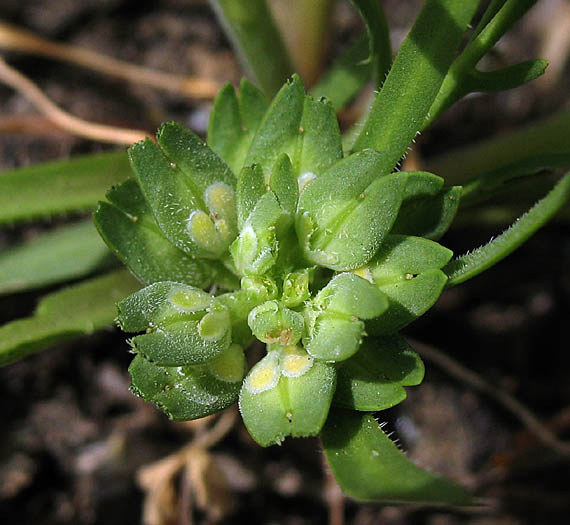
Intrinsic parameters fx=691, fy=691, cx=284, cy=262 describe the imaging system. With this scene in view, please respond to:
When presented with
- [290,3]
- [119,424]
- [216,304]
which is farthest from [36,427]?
[290,3]

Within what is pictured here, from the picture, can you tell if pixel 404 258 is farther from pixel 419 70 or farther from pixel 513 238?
pixel 419 70

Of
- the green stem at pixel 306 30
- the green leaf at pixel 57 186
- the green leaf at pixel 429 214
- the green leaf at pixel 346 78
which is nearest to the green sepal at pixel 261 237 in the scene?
the green leaf at pixel 429 214

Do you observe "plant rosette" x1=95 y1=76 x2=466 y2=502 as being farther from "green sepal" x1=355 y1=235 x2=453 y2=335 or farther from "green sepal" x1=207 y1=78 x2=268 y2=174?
"green sepal" x1=207 y1=78 x2=268 y2=174

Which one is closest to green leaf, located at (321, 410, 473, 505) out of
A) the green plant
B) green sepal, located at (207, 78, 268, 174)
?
the green plant

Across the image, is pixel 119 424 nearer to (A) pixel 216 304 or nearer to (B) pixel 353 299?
(A) pixel 216 304

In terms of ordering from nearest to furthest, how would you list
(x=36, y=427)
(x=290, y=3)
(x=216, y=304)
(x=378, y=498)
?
(x=378, y=498), (x=216, y=304), (x=36, y=427), (x=290, y=3)

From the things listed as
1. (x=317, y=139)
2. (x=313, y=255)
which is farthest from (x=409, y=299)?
(x=317, y=139)

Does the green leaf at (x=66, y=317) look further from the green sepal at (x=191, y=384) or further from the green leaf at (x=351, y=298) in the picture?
the green leaf at (x=351, y=298)
